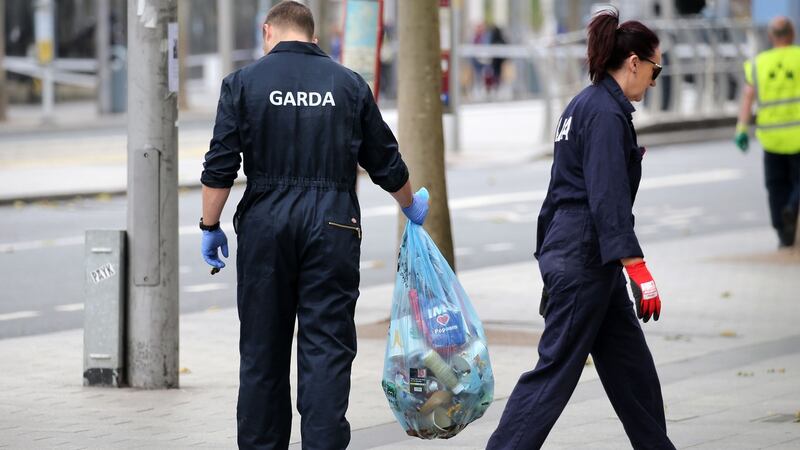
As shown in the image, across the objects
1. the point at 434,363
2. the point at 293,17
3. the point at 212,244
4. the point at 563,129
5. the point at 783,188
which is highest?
the point at 293,17

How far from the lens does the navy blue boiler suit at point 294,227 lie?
19.3 ft

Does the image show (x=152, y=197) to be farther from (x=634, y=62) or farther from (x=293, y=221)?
(x=634, y=62)

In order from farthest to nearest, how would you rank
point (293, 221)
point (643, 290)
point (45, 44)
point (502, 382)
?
point (45, 44), point (502, 382), point (293, 221), point (643, 290)

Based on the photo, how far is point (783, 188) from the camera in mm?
14156

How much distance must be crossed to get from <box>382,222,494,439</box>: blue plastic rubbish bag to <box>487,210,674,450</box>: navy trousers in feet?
0.62

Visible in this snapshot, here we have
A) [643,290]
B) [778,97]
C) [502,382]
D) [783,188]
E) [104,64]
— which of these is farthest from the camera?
[104,64]

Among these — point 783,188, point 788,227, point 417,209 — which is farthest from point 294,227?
point 788,227

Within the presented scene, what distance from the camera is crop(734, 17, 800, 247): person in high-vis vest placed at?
546 inches

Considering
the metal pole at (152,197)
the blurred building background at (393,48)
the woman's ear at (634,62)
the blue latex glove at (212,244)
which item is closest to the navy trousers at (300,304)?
the blue latex glove at (212,244)

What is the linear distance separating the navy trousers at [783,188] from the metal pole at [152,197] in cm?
696

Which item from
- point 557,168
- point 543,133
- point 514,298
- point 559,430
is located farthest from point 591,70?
point 543,133

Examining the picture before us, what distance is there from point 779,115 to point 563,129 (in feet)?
27.4

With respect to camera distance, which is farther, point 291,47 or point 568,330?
point 291,47

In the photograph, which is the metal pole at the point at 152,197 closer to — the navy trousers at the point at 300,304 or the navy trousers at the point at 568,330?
the navy trousers at the point at 300,304
